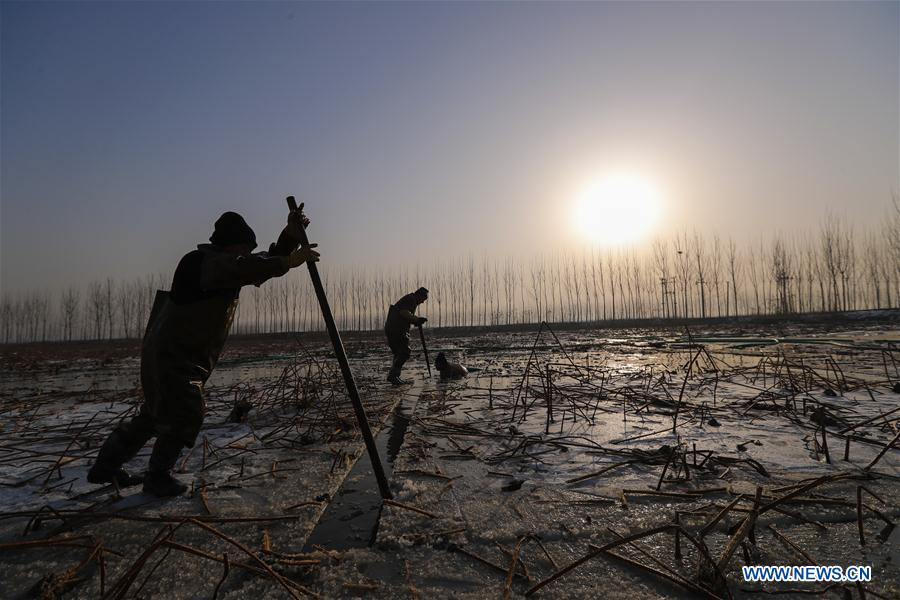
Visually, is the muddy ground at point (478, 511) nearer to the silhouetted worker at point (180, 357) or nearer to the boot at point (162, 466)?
the boot at point (162, 466)

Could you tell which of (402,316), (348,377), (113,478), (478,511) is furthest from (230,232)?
(402,316)

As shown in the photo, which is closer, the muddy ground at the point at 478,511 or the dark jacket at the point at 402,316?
the muddy ground at the point at 478,511

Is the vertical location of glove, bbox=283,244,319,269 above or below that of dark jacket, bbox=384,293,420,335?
above

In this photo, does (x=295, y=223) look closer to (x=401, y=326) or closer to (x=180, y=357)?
(x=180, y=357)

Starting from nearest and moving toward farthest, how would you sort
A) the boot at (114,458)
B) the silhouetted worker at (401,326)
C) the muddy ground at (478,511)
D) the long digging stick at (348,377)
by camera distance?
the muddy ground at (478,511), the long digging stick at (348,377), the boot at (114,458), the silhouetted worker at (401,326)

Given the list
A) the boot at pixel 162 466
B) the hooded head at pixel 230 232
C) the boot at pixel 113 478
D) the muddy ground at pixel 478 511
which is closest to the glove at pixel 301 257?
A: the hooded head at pixel 230 232

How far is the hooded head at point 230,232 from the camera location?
2695 millimetres

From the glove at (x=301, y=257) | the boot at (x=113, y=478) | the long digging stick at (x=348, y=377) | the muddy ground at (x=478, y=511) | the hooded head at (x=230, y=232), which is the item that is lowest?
the muddy ground at (x=478, y=511)

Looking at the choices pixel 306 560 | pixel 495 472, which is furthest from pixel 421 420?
pixel 306 560

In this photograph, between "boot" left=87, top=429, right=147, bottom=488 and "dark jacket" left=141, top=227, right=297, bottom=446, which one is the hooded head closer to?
"dark jacket" left=141, top=227, right=297, bottom=446

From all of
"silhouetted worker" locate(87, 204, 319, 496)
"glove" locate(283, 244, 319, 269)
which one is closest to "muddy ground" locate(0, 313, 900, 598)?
"silhouetted worker" locate(87, 204, 319, 496)

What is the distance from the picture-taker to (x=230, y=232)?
2715mm

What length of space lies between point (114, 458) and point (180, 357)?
32.0 inches

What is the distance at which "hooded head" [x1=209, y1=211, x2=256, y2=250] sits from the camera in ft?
8.84
